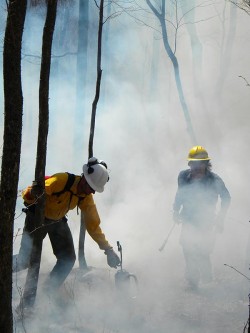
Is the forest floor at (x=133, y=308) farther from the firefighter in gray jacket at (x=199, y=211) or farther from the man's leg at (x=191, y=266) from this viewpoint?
the firefighter in gray jacket at (x=199, y=211)

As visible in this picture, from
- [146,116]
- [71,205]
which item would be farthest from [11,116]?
[146,116]

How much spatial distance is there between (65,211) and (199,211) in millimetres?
1968

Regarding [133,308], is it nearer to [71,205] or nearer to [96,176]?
[71,205]

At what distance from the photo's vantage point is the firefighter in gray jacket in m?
5.48

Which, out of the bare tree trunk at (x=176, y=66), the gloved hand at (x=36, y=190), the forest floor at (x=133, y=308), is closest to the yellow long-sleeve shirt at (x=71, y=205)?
the gloved hand at (x=36, y=190)

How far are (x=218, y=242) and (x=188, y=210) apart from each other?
2.08 meters

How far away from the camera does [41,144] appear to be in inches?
173

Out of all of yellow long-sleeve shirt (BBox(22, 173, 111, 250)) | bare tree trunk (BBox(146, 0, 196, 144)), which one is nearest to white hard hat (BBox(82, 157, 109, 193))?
yellow long-sleeve shirt (BBox(22, 173, 111, 250))

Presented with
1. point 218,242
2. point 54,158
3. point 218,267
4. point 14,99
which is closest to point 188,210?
point 218,267

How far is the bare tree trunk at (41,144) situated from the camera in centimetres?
421

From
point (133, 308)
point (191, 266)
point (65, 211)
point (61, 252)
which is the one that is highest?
point (65, 211)

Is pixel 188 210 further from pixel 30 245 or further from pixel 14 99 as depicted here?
pixel 14 99

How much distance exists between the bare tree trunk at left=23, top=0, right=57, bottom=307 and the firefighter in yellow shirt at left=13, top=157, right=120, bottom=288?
3.4 inches

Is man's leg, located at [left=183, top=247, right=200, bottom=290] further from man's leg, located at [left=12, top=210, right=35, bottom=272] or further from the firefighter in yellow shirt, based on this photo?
man's leg, located at [left=12, top=210, right=35, bottom=272]
